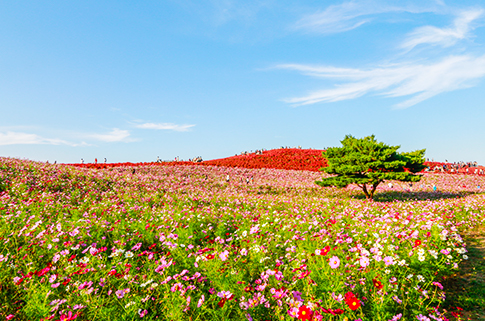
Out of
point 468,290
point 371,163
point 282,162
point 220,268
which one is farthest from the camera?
point 282,162

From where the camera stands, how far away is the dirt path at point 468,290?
4.39 metres

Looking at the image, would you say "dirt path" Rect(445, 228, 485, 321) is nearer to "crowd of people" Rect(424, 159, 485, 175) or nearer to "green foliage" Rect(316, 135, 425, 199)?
"green foliage" Rect(316, 135, 425, 199)

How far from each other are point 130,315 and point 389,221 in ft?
22.7

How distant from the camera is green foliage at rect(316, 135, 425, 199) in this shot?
1547 cm

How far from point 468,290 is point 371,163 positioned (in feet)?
37.2

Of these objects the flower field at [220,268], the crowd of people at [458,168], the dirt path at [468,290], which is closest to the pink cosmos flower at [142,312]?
the flower field at [220,268]

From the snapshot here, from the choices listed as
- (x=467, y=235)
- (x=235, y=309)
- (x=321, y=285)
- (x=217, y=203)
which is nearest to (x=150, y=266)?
(x=235, y=309)

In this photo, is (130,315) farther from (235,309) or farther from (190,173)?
(190,173)

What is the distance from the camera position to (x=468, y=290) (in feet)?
16.5

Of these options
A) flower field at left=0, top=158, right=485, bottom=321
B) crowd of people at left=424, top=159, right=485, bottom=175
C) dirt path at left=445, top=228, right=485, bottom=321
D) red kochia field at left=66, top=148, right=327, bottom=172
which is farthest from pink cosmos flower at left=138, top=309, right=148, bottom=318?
crowd of people at left=424, top=159, right=485, bottom=175

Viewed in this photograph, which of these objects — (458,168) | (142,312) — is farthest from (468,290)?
(458,168)

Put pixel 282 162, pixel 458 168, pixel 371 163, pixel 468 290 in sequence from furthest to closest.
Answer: pixel 458 168 < pixel 282 162 < pixel 371 163 < pixel 468 290

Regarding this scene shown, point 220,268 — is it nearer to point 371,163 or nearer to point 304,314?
point 304,314

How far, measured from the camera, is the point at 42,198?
1095cm
